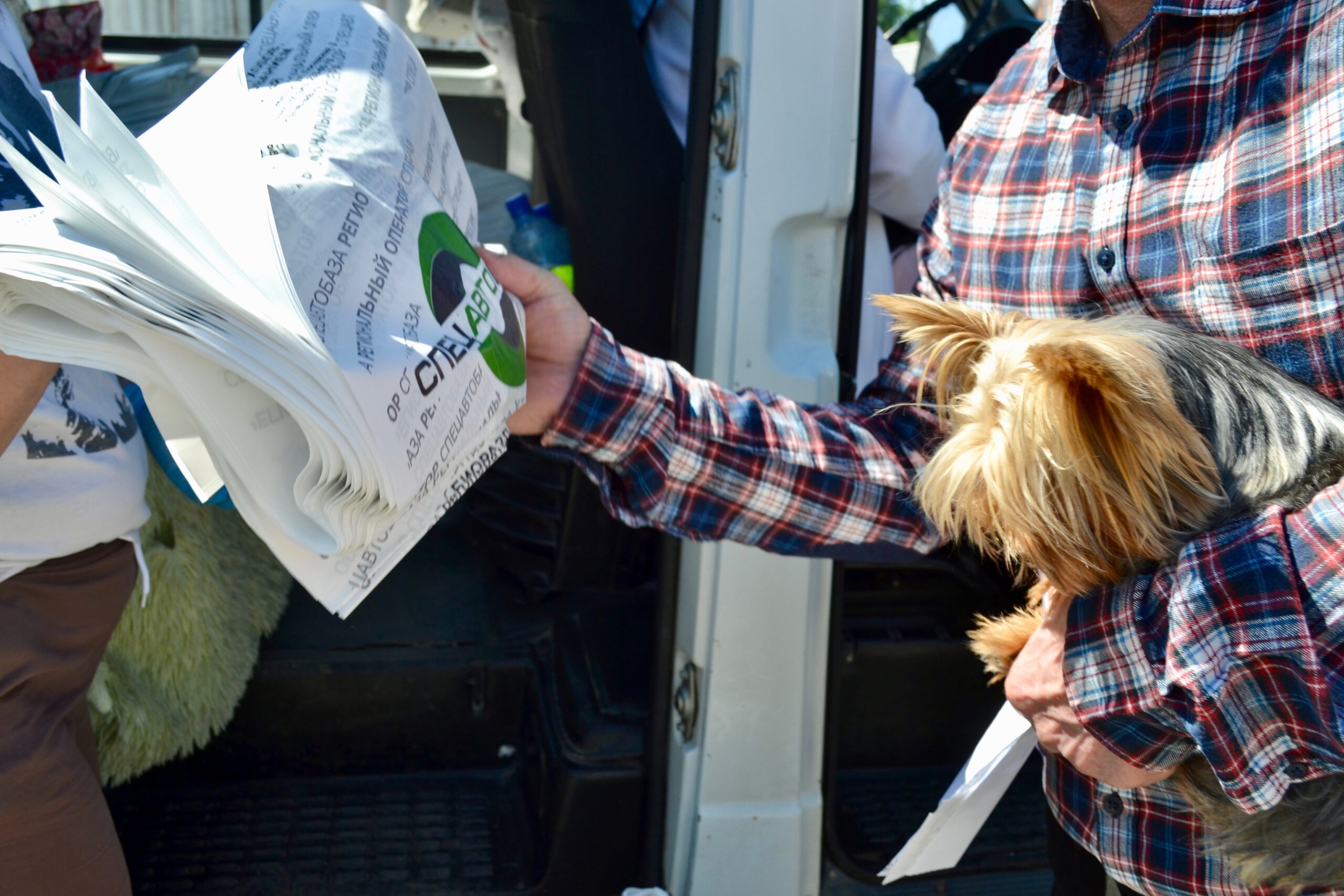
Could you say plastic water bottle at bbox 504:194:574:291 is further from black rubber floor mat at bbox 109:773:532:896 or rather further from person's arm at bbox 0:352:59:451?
person's arm at bbox 0:352:59:451

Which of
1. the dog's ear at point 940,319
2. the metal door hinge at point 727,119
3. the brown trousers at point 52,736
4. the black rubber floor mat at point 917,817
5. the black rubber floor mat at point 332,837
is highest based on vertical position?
the metal door hinge at point 727,119

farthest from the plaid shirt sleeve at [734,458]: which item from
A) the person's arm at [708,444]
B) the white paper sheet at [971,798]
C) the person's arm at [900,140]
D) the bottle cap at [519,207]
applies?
the bottle cap at [519,207]

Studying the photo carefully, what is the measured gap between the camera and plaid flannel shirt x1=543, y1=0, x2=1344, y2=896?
3.28 feet

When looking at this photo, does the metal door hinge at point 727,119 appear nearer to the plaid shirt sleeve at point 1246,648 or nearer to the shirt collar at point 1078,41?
the shirt collar at point 1078,41

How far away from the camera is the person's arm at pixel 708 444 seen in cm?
133

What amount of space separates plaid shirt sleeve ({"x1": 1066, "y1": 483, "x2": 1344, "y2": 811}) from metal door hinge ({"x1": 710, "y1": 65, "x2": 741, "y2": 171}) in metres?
0.95

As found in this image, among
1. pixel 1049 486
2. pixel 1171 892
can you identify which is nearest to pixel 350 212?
pixel 1049 486

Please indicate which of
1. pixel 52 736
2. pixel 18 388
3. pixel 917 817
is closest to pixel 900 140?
pixel 917 817

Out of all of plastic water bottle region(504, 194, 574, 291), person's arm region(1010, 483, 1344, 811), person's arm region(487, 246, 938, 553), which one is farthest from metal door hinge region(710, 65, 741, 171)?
person's arm region(1010, 483, 1344, 811)

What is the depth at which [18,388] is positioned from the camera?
40.5 inches

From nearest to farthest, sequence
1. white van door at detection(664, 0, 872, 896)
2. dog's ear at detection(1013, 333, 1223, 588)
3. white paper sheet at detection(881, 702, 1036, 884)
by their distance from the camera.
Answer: dog's ear at detection(1013, 333, 1223, 588)
white paper sheet at detection(881, 702, 1036, 884)
white van door at detection(664, 0, 872, 896)

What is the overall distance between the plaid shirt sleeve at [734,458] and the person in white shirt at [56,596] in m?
0.56

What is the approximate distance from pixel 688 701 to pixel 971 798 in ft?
1.74

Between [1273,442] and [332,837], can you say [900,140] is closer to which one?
[1273,442]
